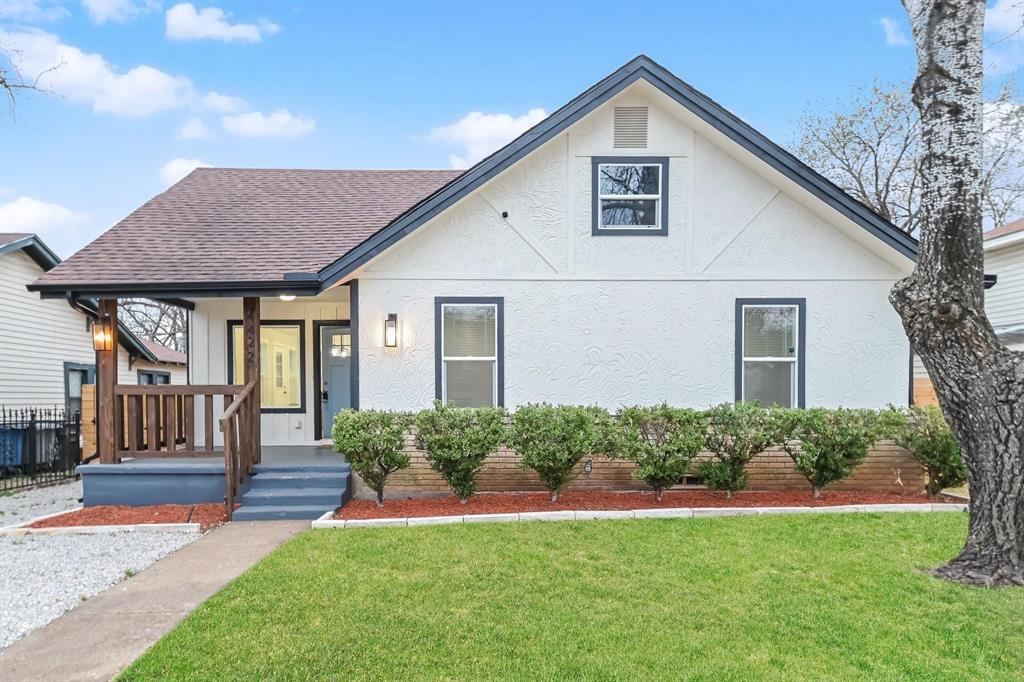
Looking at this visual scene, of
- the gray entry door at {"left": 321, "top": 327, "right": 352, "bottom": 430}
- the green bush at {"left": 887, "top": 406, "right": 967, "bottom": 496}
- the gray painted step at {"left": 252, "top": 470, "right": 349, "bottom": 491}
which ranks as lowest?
the gray painted step at {"left": 252, "top": 470, "right": 349, "bottom": 491}

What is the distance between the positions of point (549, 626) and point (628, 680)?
0.75m

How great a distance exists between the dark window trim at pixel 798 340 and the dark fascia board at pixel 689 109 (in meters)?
1.37

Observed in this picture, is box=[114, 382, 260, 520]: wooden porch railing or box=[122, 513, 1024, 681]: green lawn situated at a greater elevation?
box=[114, 382, 260, 520]: wooden porch railing

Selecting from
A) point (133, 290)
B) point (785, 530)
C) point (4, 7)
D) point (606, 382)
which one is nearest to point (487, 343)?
point (606, 382)

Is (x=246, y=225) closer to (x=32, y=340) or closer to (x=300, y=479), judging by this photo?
(x=300, y=479)

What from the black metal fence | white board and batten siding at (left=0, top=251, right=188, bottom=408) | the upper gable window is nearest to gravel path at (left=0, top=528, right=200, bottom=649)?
the black metal fence

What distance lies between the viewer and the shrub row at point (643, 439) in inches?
272

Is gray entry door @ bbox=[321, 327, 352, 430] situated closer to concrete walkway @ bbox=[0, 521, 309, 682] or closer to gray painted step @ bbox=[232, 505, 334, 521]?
gray painted step @ bbox=[232, 505, 334, 521]

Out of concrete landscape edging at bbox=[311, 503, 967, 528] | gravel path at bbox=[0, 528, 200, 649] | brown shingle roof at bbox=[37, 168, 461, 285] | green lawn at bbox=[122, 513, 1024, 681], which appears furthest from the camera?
brown shingle roof at bbox=[37, 168, 461, 285]

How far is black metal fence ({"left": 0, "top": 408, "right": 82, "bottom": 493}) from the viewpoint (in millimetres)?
10398

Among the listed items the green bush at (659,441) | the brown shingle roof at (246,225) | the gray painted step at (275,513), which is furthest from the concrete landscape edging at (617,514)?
the brown shingle roof at (246,225)

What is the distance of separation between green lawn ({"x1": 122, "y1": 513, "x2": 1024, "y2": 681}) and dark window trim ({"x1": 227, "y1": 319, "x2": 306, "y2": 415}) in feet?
15.7

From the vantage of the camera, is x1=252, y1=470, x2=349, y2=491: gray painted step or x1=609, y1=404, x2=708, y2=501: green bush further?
x1=252, y1=470, x2=349, y2=491: gray painted step

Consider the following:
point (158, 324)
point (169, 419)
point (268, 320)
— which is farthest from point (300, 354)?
point (158, 324)
